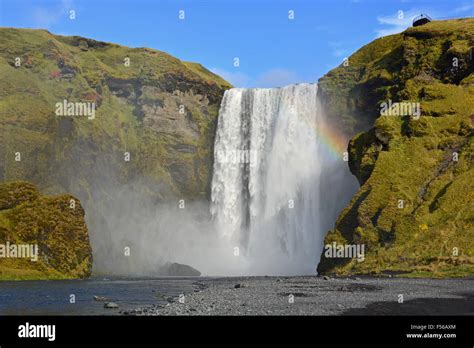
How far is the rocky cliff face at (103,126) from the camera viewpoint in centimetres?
10169

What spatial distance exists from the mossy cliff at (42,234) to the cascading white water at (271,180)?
28.2 meters

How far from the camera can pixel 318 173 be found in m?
94.8

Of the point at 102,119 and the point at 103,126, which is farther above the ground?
the point at 102,119

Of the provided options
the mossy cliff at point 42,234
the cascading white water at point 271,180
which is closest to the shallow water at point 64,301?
the mossy cliff at point 42,234

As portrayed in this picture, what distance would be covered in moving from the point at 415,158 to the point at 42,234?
51509 millimetres

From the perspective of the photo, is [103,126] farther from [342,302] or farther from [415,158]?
[342,302]

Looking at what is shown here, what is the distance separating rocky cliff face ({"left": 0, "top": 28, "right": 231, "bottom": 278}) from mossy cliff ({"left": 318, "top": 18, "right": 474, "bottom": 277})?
3313 centimetres

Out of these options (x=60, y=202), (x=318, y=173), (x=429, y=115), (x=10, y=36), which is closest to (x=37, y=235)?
(x=60, y=202)

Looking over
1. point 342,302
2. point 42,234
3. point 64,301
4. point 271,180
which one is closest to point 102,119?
point 271,180

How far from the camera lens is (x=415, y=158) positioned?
72.3 m

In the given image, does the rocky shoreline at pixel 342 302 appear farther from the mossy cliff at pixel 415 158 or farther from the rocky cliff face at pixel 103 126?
the rocky cliff face at pixel 103 126

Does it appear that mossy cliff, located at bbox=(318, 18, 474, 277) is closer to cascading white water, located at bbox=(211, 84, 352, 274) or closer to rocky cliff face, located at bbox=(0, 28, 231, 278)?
cascading white water, located at bbox=(211, 84, 352, 274)
